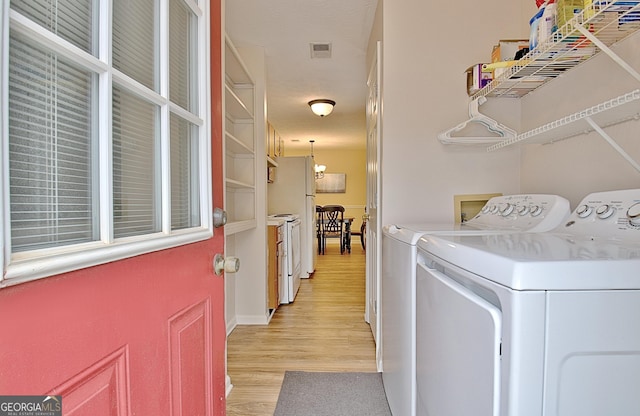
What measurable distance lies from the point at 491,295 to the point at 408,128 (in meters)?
1.43

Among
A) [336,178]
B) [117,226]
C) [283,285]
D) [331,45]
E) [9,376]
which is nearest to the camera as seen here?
[9,376]

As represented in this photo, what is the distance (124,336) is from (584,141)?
1.69 meters

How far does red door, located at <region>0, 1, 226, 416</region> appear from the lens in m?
0.39

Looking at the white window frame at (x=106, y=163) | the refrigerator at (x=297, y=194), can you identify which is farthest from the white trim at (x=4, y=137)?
the refrigerator at (x=297, y=194)

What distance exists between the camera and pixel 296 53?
9.60ft

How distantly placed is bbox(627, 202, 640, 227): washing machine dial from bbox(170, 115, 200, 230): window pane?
117 cm

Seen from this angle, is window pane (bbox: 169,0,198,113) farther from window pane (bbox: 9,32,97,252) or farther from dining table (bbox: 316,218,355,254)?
dining table (bbox: 316,218,355,254)

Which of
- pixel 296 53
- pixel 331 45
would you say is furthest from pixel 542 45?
pixel 296 53

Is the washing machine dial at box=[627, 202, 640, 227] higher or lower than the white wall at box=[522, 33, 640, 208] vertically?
lower

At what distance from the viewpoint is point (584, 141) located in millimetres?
1352

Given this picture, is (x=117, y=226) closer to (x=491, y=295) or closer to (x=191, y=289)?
(x=191, y=289)

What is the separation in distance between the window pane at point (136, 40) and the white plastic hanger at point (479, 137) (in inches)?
59.7

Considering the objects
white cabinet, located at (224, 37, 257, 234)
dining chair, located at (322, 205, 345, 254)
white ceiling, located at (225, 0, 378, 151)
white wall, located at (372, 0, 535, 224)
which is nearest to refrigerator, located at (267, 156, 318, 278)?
white ceiling, located at (225, 0, 378, 151)

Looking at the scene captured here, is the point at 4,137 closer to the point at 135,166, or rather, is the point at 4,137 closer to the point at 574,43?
the point at 135,166
